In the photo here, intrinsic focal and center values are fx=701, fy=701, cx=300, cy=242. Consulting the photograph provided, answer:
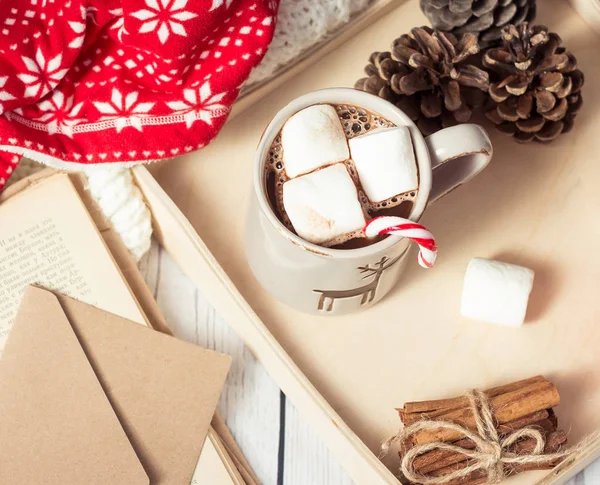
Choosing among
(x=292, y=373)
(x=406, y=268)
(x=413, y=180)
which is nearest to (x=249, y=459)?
(x=292, y=373)

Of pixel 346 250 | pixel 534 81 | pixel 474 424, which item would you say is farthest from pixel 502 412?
pixel 534 81

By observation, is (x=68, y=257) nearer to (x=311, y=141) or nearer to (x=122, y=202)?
(x=122, y=202)

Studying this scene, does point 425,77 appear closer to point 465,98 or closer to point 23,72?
point 465,98

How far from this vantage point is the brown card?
69 cm

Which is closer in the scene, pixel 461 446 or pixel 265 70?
pixel 461 446

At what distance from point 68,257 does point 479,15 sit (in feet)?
1.64

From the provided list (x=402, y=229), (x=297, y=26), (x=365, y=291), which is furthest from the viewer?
(x=297, y=26)

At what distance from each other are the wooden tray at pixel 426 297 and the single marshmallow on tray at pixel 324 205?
15 cm

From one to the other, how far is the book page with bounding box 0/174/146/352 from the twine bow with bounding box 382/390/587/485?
1.00ft

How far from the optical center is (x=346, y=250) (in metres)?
0.56

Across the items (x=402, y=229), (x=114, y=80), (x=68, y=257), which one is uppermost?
(x=114, y=80)

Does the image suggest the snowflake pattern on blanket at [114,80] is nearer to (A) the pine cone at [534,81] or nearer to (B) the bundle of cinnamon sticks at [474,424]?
(A) the pine cone at [534,81]

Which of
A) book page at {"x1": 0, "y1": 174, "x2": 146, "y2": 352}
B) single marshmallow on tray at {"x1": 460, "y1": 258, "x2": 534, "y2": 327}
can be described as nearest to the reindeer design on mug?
single marshmallow on tray at {"x1": 460, "y1": 258, "x2": 534, "y2": 327}

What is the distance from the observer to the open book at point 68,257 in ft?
2.40
